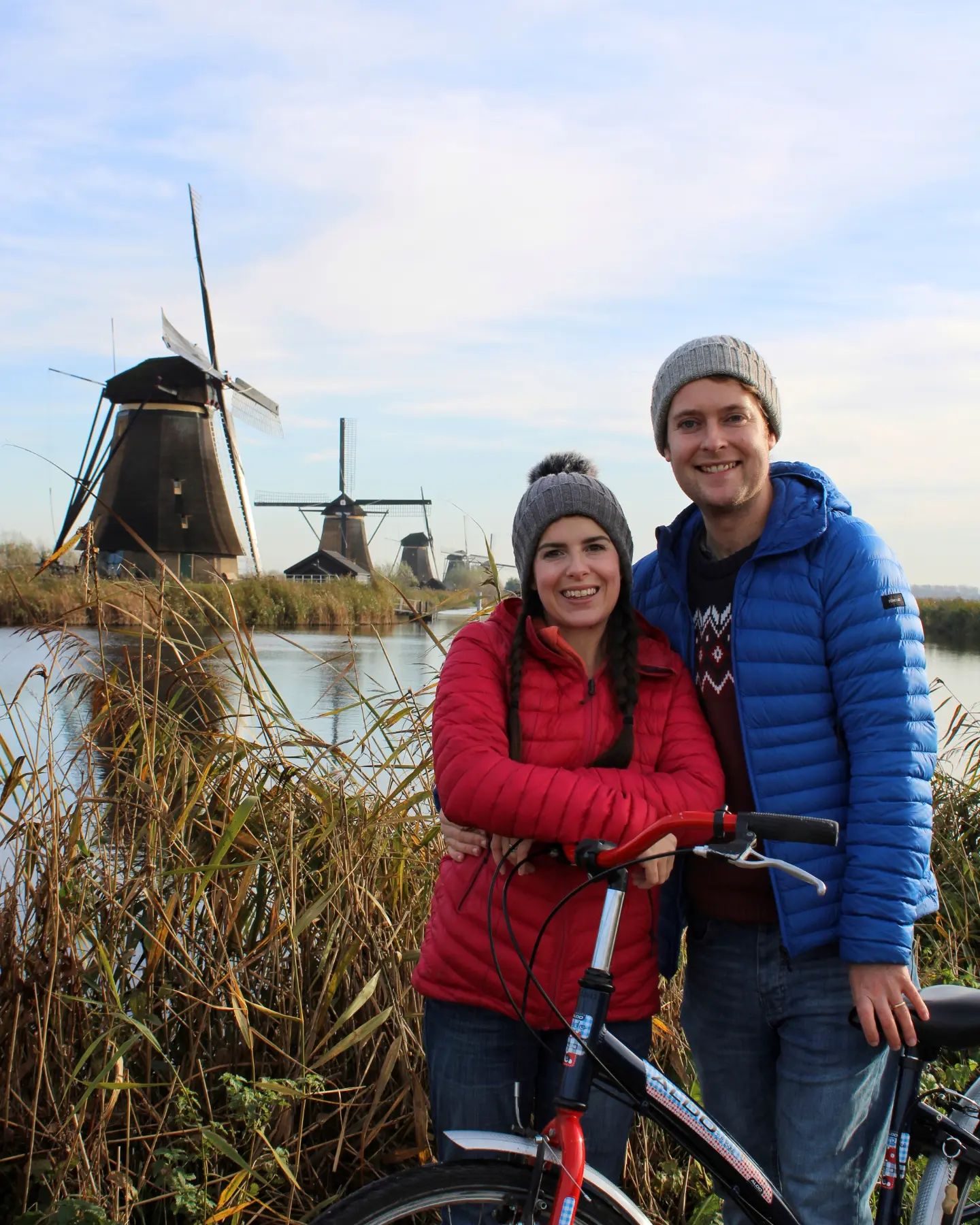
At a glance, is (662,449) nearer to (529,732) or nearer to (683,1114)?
(529,732)

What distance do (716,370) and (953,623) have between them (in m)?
21.3

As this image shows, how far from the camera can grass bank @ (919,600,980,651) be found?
20.7 meters

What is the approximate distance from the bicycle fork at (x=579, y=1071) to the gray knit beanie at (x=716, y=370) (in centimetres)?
90

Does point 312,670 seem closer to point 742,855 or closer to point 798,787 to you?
point 798,787

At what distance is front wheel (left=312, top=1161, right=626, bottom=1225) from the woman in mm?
198

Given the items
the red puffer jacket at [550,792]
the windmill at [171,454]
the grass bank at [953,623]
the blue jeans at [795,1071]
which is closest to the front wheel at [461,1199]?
the red puffer jacket at [550,792]

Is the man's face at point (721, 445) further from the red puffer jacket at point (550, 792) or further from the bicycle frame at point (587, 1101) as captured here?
the bicycle frame at point (587, 1101)

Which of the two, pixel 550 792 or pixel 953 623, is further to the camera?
pixel 953 623

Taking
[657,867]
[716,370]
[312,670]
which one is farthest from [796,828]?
[312,670]

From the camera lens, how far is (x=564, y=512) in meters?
1.91

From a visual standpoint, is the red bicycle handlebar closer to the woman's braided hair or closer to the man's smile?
the woman's braided hair

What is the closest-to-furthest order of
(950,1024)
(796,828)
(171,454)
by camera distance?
(796,828), (950,1024), (171,454)

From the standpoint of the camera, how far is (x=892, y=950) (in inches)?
65.4

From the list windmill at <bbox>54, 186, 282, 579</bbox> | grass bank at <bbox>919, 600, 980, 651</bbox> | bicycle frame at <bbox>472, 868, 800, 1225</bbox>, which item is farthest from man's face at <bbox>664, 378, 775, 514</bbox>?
windmill at <bbox>54, 186, 282, 579</bbox>
